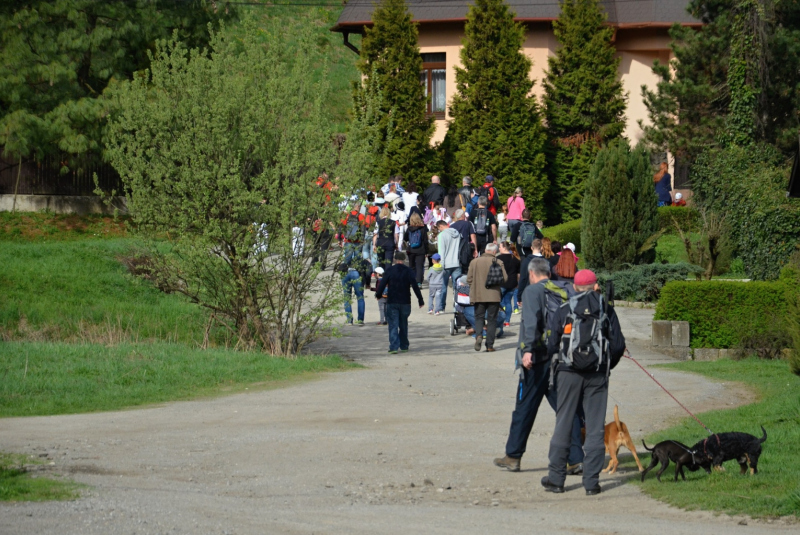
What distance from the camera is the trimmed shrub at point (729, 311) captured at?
16406 mm

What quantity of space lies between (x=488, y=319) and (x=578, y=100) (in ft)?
52.9

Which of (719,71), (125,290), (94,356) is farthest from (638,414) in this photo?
(719,71)

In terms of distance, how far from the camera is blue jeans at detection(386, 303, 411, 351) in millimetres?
16766

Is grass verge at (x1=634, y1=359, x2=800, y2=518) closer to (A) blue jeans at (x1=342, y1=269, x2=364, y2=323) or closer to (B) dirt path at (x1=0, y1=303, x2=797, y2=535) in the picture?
(B) dirt path at (x1=0, y1=303, x2=797, y2=535)

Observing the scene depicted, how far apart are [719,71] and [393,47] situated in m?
9.08

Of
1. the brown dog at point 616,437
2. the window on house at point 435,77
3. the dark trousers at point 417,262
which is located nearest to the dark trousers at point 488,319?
the dark trousers at point 417,262

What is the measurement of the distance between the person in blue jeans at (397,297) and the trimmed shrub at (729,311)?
4.08m

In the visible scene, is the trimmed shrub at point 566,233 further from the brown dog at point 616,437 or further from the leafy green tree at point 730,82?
the brown dog at point 616,437

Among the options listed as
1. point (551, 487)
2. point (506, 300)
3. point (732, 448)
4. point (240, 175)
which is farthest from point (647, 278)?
point (551, 487)

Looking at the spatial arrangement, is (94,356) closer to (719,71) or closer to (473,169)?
(473,169)

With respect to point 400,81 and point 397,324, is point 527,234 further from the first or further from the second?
point 400,81

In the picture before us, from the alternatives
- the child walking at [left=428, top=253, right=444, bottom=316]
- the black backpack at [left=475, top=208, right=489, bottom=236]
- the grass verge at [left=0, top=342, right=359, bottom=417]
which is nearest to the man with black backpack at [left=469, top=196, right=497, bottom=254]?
the black backpack at [left=475, top=208, right=489, bottom=236]

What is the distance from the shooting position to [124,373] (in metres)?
13.8

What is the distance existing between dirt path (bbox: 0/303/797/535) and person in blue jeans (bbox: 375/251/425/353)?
1.97 m
